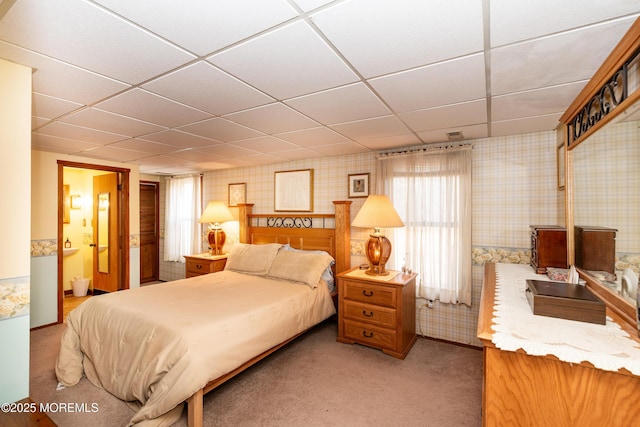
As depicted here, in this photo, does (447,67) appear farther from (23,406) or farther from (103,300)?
(103,300)

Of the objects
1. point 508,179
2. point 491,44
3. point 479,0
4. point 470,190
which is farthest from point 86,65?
point 508,179

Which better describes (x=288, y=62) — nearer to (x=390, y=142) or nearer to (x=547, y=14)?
(x=547, y=14)

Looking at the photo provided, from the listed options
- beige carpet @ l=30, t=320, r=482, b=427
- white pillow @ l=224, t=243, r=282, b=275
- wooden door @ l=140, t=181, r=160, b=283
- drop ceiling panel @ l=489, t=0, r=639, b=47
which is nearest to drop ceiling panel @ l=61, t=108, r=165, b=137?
white pillow @ l=224, t=243, r=282, b=275

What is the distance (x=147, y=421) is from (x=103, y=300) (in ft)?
3.95

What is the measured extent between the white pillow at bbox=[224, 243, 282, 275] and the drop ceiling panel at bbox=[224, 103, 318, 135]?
1614 mm

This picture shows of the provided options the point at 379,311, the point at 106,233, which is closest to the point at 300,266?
the point at 379,311

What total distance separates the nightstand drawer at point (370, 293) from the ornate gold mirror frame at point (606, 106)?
145 centimetres

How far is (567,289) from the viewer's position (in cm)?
139

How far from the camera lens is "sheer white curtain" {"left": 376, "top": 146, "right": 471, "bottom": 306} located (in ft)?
10.4

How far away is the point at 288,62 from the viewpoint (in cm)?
156

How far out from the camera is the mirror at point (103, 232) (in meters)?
4.95

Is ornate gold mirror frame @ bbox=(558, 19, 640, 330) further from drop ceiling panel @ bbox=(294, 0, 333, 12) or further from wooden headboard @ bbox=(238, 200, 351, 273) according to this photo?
wooden headboard @ bbox=(238, 200, 351, 273)

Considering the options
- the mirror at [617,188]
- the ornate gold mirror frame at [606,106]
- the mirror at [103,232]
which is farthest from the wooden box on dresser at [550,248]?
the mirror at [103,232]

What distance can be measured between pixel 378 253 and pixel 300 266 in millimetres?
898
